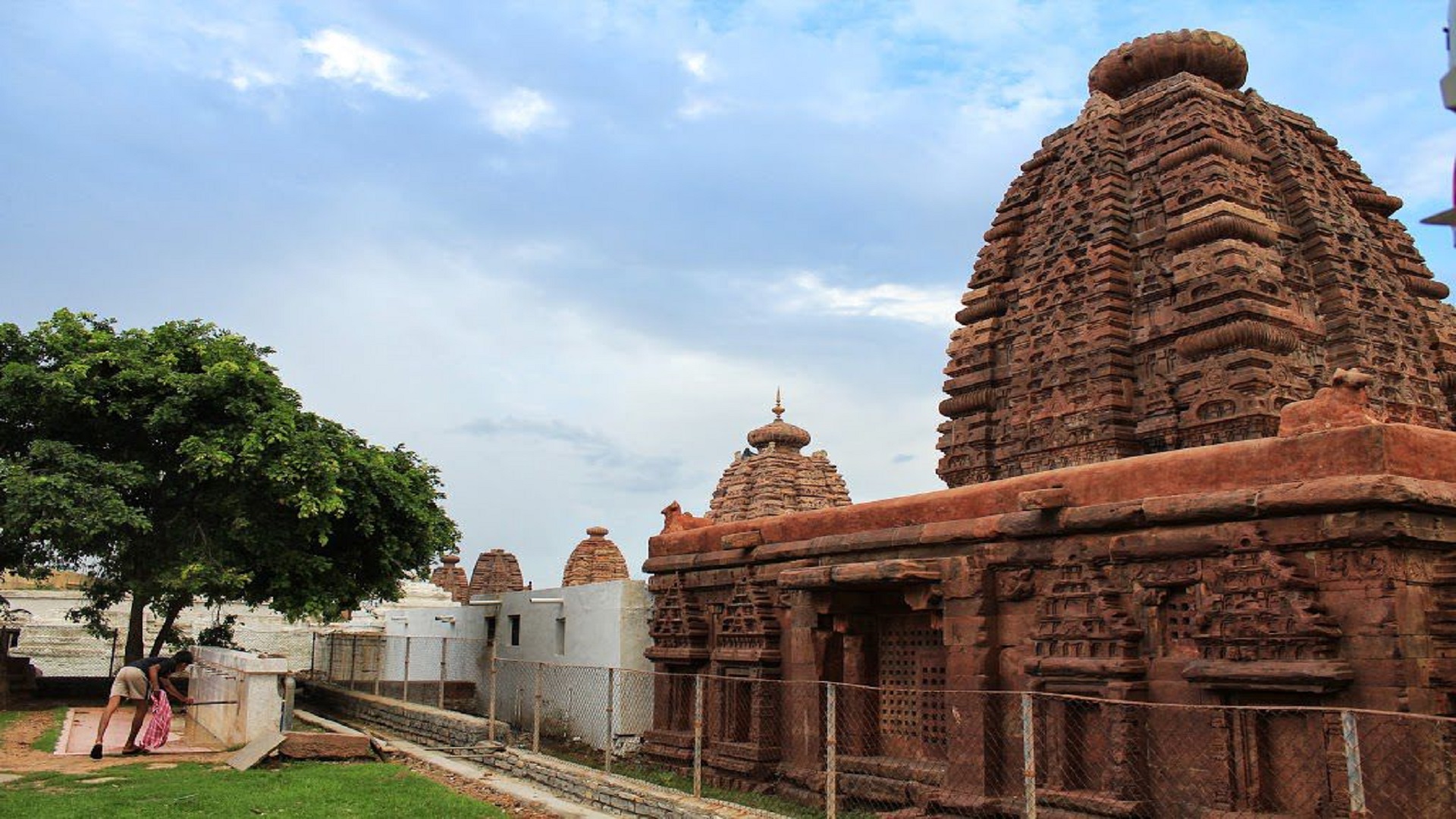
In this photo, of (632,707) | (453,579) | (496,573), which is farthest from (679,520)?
(453,579)

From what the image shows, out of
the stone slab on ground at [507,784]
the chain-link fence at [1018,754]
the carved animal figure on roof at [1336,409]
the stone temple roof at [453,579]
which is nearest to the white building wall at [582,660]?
the chain-link fence at [1018,754]

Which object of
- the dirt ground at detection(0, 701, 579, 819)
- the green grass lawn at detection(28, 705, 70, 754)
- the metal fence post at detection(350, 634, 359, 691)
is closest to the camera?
the dirt ground at detection(0, 701, 579, 819)

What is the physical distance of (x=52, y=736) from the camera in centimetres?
1521

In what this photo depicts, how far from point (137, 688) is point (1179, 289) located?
503 inches

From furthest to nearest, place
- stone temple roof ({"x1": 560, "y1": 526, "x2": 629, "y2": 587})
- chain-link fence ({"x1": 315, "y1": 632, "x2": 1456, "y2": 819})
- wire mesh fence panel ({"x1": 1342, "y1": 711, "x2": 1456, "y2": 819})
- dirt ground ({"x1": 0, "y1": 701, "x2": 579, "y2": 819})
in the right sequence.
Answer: stone temple roof ({"x1": 560, "y1": 526, "x2": 629, "y2": 587})
dirt ground ({"x1": 0, "y1": 701, "x2": 579, "y2": 819})
chain-link fence ({"x1": 315, "y1": 632, "x2": 1456, "y2": 819})
wire mesh fence panel ({"x1": 1342, "y1": 711, "x2": 1456, "y2": 819})

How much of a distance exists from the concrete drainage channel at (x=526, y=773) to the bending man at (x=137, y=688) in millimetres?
3047

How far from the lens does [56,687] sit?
73.5ft

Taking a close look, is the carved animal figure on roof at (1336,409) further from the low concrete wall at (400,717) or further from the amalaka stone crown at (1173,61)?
the low concrete wall at (400,717)

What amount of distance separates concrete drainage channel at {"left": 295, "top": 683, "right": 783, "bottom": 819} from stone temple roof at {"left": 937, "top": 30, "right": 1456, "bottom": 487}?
5.43m

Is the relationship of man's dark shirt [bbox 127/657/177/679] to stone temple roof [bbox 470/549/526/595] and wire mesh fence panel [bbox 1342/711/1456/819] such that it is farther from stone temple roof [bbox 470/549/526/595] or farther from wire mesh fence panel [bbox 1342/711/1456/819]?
stone temple roof [bbox 470/549/526/595]

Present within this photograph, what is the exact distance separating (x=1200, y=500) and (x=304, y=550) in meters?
16.5

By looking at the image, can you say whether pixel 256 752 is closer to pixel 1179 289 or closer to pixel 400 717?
pixel 400 717

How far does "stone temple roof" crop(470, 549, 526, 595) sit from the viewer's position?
3453cm

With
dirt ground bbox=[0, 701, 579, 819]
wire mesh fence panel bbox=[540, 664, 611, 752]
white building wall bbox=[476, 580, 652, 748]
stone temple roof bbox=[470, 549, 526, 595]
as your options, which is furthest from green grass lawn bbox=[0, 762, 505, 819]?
stone temple roof bbox=[470, 549, 526, 595]
